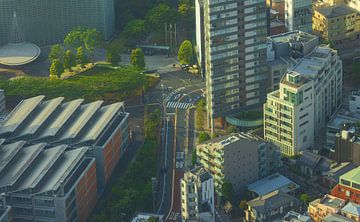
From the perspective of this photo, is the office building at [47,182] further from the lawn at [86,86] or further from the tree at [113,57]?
the tree at [113,57]

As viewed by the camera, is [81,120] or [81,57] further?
[81,57]

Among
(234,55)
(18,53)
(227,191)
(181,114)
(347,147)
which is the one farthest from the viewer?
(18,53)

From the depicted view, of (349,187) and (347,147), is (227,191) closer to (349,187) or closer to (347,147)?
(349,187)

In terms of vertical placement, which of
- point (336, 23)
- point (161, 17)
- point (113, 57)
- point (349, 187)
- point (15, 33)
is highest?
point (336, 23)

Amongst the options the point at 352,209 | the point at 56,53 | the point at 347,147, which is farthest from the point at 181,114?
the point at 352,209

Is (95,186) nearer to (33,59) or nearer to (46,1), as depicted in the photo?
(33,59)

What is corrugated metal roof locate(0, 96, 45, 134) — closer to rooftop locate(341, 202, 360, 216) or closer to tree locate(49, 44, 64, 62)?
tree locate(49, 44, 64, 62)

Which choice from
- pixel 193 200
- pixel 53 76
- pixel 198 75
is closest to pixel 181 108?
pixel 198 75
